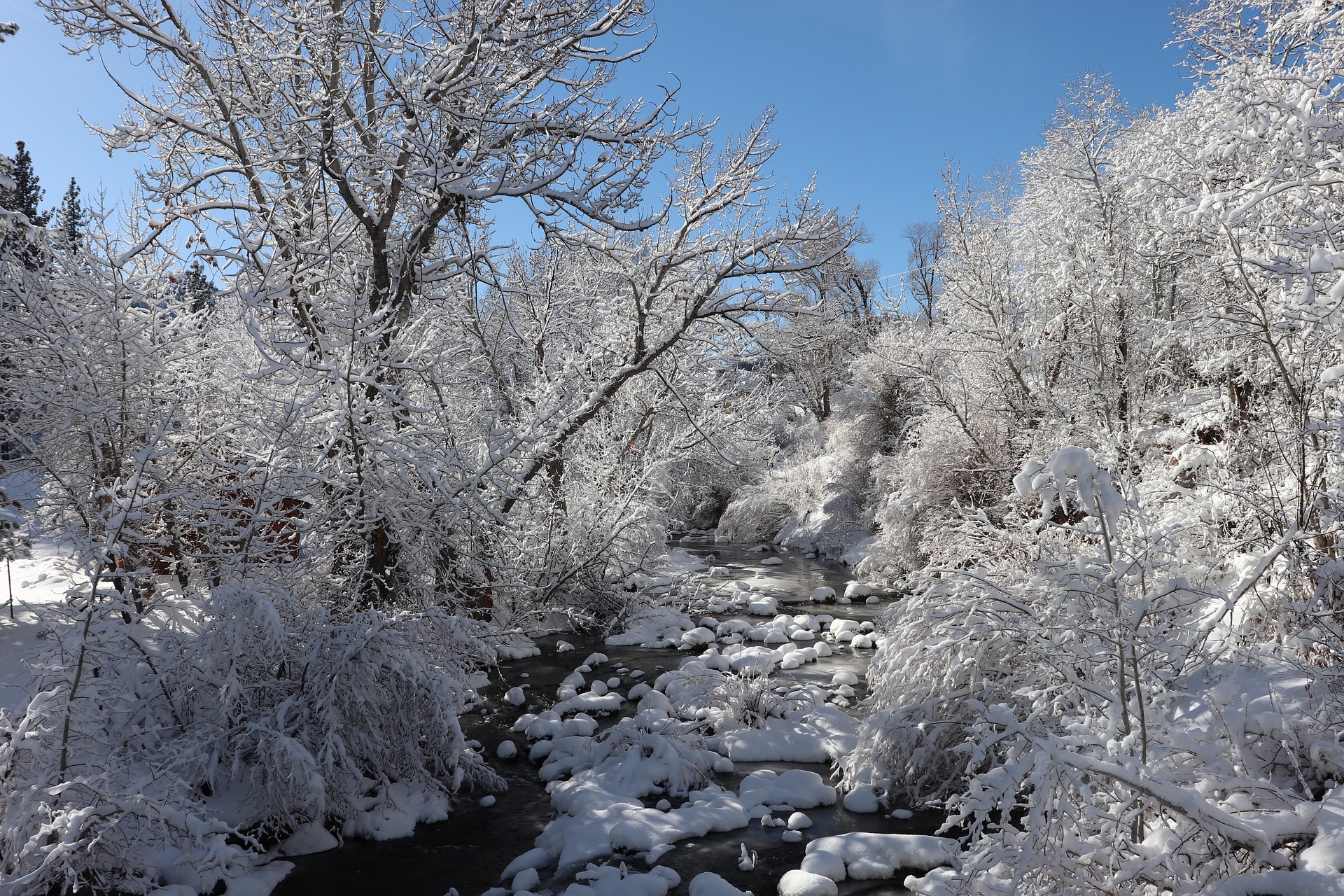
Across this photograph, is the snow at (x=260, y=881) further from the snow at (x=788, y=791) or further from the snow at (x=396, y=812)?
the snow at (x=788, y=791)

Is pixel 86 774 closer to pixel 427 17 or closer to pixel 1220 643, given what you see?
pixel 427 17

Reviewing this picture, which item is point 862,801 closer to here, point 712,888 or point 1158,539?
point 712,888

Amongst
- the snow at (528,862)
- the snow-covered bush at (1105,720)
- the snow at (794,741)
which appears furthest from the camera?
the snow at (794,741)

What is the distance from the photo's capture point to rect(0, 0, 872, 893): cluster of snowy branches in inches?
181

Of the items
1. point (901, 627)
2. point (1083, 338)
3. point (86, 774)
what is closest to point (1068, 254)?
point (1083, 338)

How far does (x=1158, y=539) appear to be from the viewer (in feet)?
12.3

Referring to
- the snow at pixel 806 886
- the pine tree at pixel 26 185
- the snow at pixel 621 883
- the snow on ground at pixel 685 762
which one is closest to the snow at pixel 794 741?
the snow on ground at pixel 685 762

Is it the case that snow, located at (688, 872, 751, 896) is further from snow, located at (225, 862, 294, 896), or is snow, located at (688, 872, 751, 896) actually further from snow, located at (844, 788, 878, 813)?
snow, located at (225, 862, 294, 896)

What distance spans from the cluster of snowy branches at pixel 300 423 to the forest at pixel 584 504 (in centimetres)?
5

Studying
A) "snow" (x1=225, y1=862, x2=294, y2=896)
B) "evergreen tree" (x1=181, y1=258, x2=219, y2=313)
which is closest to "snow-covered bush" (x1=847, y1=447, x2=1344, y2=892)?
"snow" (x1=225, y1=862, x2=294, y2=896)

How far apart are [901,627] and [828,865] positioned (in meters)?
2.27

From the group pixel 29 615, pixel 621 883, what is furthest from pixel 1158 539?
pixel 29 615

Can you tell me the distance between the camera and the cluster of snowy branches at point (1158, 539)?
10.8ft

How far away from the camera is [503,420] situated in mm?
11969
